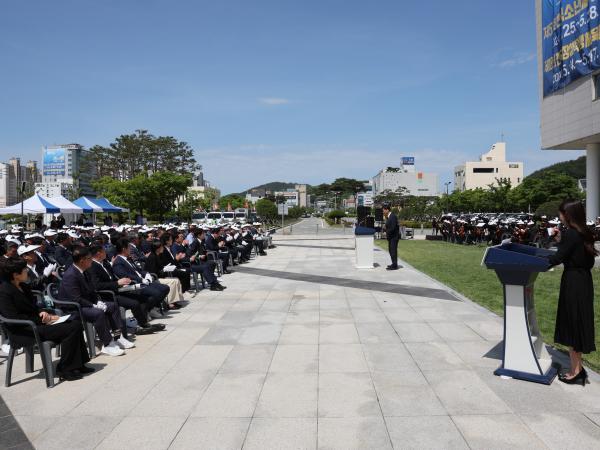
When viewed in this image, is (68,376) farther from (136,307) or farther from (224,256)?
(224,256)

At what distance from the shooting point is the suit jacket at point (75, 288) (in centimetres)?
593

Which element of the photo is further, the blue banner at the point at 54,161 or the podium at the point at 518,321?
the blue banner at the point at 54,161

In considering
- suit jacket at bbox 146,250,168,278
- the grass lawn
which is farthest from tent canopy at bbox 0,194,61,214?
the grass lawn

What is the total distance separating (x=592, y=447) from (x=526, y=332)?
1.54 m

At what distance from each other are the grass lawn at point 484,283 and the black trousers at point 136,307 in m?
5.76

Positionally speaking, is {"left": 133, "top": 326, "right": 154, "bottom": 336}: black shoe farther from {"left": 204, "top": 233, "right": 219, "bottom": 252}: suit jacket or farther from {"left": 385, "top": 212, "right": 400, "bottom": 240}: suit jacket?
{"left": 385, "top": 212, "right": 400, "bottom": 240}: suit jacket

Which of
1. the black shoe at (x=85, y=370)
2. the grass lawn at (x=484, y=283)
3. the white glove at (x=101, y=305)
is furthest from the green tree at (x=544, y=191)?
the black shoe at (x=85, y=370)

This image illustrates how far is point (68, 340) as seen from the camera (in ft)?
17.5

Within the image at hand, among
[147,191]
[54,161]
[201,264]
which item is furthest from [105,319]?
[54,161]

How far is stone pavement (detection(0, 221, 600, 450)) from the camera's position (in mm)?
3865

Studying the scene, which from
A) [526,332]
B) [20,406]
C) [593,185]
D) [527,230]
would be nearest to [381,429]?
[526,332]

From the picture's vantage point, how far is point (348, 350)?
247 inches

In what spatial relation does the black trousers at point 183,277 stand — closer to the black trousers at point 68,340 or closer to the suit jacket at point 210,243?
the suit jacket at point 210,243

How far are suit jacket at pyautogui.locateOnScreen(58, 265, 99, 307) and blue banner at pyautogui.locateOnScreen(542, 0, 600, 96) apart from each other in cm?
3059
